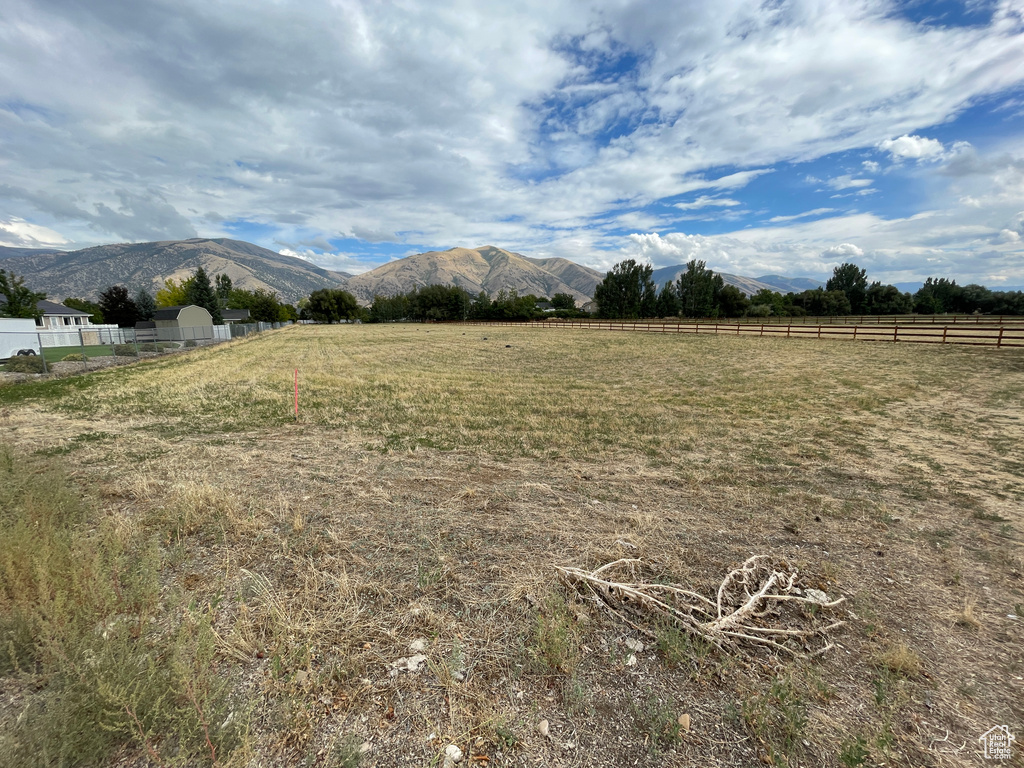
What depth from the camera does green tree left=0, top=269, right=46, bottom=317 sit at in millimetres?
39531

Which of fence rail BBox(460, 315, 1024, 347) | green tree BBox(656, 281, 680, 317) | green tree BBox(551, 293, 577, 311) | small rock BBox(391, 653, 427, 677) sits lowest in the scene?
small rock BBox(391, 653, 427, 677)

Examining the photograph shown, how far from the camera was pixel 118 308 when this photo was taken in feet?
217

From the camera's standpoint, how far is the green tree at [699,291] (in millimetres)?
81688

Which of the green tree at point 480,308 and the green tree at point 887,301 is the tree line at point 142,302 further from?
the green tree at point 887,301

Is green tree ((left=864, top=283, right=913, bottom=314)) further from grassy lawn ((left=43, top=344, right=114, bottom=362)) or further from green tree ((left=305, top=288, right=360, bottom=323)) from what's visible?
green tree ((left=305, top=288, right=360, bottom=323))

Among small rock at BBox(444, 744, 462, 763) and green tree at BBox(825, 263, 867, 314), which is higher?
green tree at BBox(825, 263, 867, 314)

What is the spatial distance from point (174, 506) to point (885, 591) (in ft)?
27.3

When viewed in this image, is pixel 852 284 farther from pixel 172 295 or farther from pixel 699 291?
pixel 172 295

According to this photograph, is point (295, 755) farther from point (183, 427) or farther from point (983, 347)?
point (983, 347)

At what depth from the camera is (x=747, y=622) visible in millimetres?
3633

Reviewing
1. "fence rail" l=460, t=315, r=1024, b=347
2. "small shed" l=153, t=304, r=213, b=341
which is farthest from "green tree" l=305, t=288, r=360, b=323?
"fence rail" l=460, t=315, r=1024, b=347

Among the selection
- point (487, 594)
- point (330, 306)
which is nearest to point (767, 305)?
point (487, 594)

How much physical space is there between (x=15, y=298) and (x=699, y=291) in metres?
97.0

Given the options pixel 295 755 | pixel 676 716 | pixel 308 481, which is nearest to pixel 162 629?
pixel 295 755
